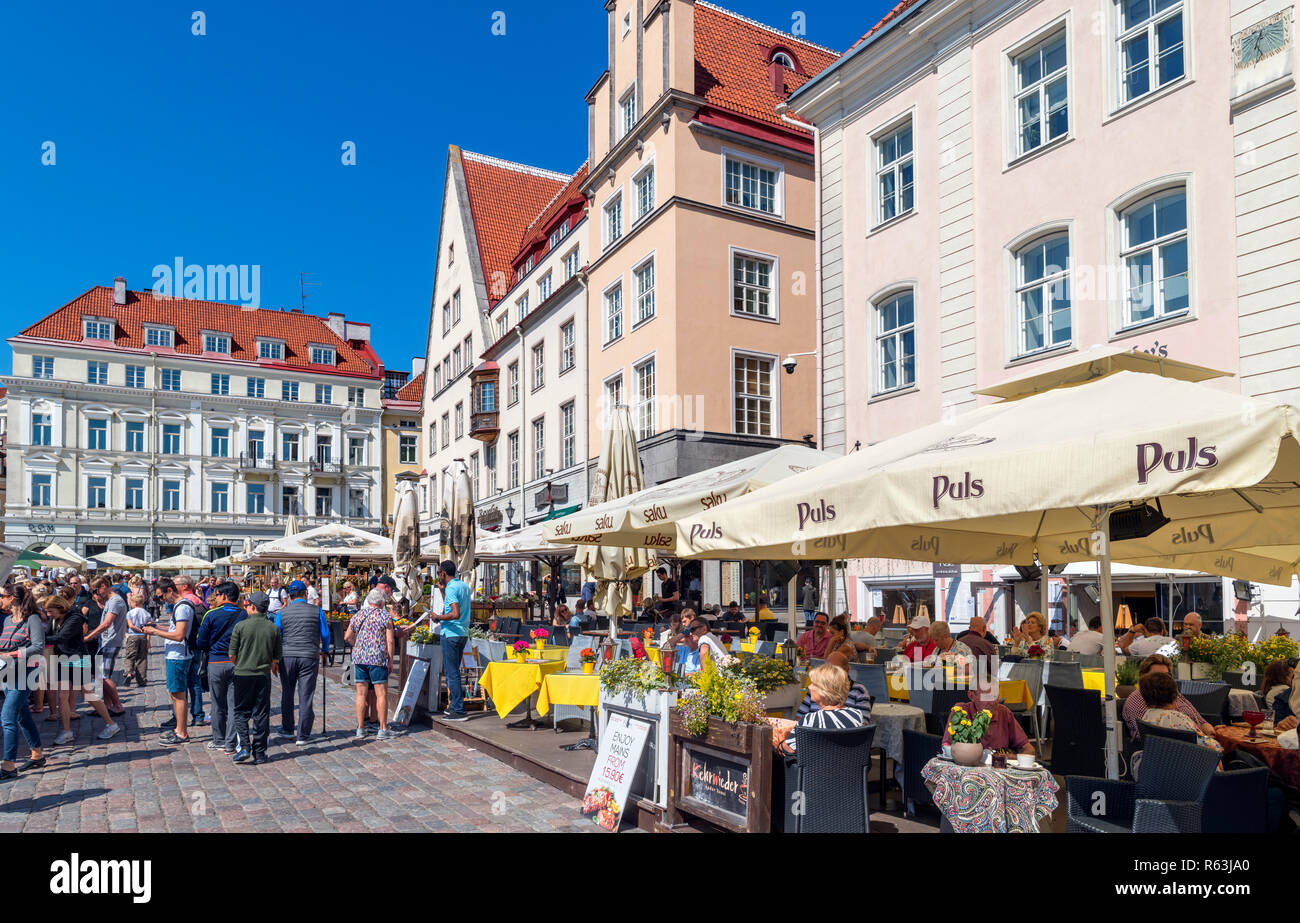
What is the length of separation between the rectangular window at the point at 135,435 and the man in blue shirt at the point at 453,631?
5722 centimetres

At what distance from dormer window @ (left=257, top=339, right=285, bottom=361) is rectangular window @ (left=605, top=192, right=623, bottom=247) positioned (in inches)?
1703

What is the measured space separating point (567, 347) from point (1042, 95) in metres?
20.2

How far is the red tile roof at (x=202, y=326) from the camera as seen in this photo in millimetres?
60906

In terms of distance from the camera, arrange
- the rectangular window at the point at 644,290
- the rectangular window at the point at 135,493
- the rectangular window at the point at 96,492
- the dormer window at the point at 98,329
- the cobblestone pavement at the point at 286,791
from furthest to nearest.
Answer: the rectangular window at the point at 135,493 < the dormer window at the point at 98,329 < the rectangular window at the point at 96,492 < the rectangular window at the point at 644,290 < the cobblestone pavement at the point at 286,791

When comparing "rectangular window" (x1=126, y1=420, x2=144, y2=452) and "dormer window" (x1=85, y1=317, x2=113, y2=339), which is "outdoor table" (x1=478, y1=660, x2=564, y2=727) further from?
"dormer window" (x1=85, y1=317, x2=113, y2=339)

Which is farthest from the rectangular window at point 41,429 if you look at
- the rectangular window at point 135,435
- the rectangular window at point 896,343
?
the rectangular window at point 896,343

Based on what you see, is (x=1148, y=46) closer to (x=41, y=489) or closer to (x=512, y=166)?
(x=512, y=166)

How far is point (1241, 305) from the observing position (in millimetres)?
13500

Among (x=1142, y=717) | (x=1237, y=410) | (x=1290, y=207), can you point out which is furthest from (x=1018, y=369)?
(x=1237, y=410)

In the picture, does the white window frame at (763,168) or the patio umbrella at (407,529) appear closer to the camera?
the patio umbrella at (407,529)

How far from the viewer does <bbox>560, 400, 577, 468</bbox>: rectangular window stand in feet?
111

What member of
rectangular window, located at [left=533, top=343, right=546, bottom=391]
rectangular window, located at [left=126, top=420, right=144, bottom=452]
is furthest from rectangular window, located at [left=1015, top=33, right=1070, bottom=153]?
rectangular window, located at [left=126, top=420, right=144, bottom=452]

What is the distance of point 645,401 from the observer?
28109mm

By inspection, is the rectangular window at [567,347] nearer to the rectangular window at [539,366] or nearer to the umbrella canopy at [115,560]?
the rectangular window at [539,366]
